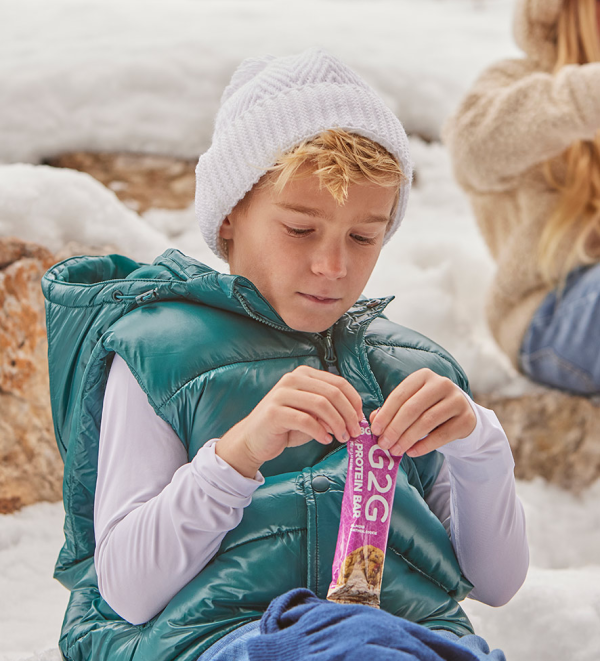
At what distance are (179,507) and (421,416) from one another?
305mm

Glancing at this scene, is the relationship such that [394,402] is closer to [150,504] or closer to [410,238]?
[150,504]

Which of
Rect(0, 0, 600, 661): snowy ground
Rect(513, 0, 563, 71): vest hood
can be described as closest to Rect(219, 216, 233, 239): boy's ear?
Rect(0, 0, 600, 661): snowy ground

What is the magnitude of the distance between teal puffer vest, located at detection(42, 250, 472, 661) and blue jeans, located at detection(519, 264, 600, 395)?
1.05 meters

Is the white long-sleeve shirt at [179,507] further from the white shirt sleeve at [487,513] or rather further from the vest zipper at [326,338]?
the vest zipper at [326,338]

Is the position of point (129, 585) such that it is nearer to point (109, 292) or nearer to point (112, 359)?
point (112, 359)

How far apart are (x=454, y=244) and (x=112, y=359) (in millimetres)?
1832

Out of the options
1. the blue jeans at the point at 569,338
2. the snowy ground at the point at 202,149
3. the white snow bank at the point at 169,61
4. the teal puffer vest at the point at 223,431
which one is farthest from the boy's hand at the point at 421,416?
the white snow bank at the point at 169,61

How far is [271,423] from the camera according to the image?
2.81ft

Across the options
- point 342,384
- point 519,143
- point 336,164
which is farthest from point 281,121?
point 519,143

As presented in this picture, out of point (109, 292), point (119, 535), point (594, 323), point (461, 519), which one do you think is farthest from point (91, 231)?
point (594, 323)

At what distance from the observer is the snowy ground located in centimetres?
142

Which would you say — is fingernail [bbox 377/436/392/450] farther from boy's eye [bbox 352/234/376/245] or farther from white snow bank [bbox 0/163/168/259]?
white snow bank [bbox 0/163/168/259]

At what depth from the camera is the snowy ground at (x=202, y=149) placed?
142 centimetres

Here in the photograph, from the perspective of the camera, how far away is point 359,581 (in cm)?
86
